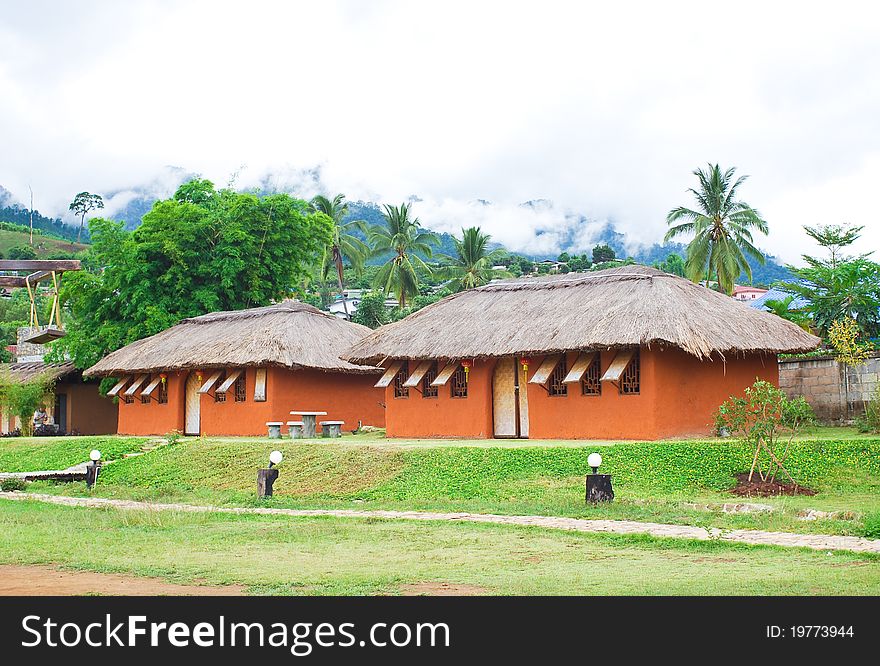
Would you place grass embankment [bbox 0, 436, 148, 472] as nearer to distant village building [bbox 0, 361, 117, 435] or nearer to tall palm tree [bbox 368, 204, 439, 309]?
distant village building [bbox 0, 361, 117, 435]

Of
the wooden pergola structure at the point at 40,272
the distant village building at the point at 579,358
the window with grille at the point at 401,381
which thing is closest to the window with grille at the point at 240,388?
the distant village building at the point at 579,358

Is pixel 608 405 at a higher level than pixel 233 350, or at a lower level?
lower

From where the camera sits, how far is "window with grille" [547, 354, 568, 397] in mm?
20391

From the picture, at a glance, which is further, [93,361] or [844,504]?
[93,361]

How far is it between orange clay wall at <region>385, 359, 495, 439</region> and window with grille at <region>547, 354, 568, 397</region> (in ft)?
5.47

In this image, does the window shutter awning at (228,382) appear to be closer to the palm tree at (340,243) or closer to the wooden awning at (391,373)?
the wooden awning at (391,373)

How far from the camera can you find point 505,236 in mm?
166125

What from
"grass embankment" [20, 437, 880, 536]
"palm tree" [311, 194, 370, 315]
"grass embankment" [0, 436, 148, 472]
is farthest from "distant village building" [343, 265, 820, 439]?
"palm tree" [311, 194, 370, 315]

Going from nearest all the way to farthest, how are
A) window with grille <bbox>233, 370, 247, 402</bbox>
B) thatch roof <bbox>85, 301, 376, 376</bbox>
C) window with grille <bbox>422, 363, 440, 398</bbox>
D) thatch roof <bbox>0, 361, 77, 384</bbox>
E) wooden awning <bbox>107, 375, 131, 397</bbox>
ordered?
window with grille <bbox>422, 363, 440, 398</bbox> → thatch roof <bbox>85, 301, 376, 376</bbox> → window with grille <bbox>233, 370, 247, 402</bbox> → wooden awning <bbox>107, 375, 131, 397</bbox> → thatch roof <bbox>0, 361, 77, 384</bbox>

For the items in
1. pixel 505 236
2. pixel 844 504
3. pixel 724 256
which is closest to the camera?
pixel 844 504

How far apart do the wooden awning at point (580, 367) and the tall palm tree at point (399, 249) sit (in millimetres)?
29089
